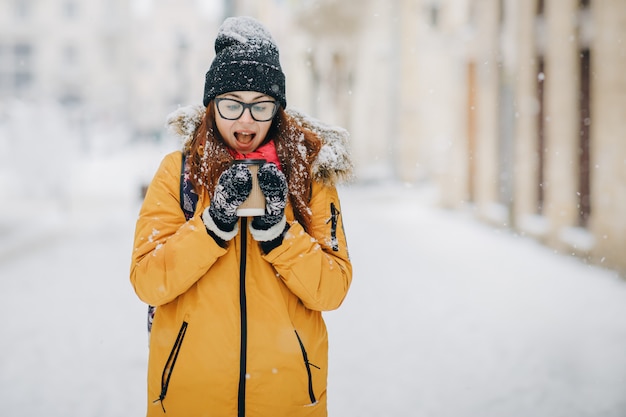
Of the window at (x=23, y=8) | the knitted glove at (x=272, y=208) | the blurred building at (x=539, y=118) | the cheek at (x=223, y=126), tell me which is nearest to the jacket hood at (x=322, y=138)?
the cheek at (x=223, y=126)

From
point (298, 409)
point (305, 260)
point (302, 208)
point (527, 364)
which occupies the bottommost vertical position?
point (527, 364)

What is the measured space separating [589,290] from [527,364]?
300 cm

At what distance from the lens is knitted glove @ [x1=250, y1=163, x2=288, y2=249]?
190cm

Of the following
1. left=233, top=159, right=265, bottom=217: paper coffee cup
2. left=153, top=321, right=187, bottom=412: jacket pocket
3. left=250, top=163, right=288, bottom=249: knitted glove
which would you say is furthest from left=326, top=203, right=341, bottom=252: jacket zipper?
left=153, top=321, right=187, bottom=412: jacket pocket

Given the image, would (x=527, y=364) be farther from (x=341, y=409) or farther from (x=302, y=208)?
(x=302, y=208)

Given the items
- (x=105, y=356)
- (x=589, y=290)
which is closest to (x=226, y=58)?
(x=105, y=356)

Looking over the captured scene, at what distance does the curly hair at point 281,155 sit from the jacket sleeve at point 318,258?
0.06 metres

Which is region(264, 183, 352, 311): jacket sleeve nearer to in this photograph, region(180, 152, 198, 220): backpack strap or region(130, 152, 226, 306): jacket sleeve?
region(130, 152, 226, 306): jacket sleeve

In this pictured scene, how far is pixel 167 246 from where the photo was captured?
2012 mm

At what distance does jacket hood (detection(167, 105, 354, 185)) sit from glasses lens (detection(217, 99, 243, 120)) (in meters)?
0.17

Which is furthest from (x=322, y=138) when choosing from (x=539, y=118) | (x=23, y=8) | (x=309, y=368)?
(x=23, y=8)

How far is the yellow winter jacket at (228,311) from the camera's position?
2020 millimetres

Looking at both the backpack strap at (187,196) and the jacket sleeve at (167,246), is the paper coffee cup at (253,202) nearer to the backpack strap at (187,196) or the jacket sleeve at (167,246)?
the jacket sleeve at (167,246)

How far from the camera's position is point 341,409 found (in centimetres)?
414
